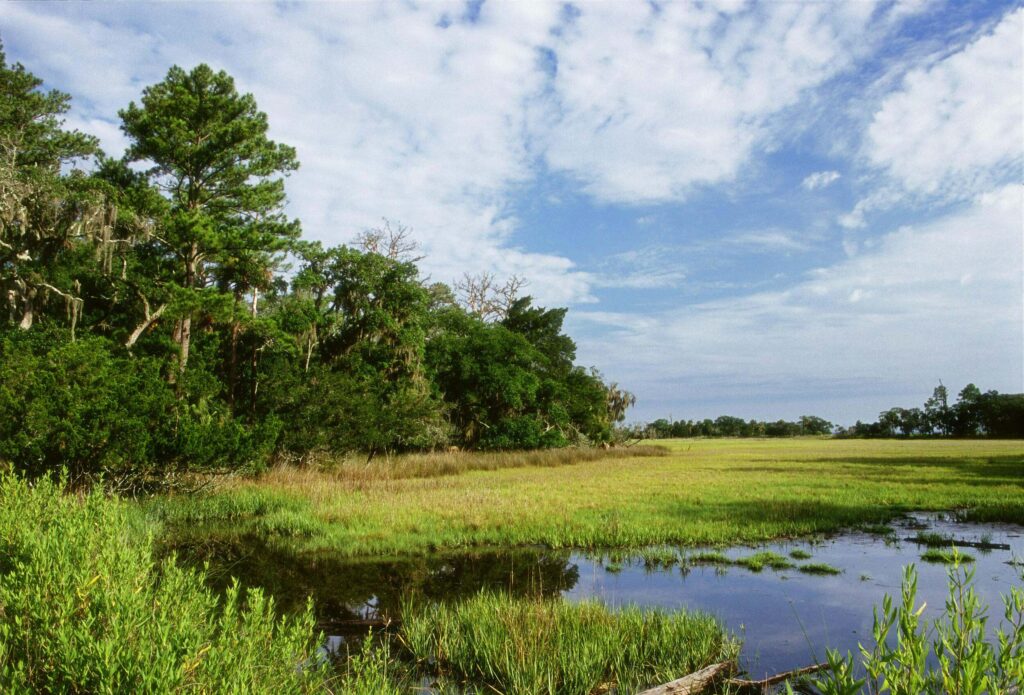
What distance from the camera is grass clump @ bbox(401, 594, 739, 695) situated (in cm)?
594

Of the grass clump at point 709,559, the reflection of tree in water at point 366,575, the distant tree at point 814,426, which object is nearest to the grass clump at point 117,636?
the reflection of tree in water at point 366,575

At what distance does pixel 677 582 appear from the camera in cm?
1005

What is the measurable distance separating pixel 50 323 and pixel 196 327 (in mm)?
6671

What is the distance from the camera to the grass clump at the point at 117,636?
141 inches

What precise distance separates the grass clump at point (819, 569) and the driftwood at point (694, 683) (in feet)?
16.9

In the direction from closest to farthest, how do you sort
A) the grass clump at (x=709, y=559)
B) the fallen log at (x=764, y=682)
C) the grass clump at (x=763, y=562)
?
the fallen log at (x=764, y=682)
the grass clump at (x=763, y=562)
the grass clump at (x=709, y=559)

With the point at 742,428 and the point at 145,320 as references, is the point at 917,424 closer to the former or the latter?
the point at 742,428

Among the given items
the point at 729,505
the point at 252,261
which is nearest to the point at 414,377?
the point at 252,261

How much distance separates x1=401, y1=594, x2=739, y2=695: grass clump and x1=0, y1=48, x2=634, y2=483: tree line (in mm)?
12681

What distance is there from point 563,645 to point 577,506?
10.9 meters

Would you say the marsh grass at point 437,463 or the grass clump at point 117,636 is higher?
the grass clump at point 117,636

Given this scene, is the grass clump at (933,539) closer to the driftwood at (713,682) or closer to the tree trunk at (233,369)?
the driftwood at (713,682)

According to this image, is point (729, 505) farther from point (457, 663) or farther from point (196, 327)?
point (196, 327)

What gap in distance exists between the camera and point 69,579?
5.04 meters
